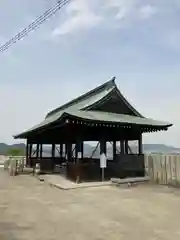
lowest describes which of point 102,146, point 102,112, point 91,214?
point 91,214

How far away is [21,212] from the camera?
919cm

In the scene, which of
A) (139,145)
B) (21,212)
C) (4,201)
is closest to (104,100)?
(139,145)

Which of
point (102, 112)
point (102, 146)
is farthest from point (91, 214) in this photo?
point (102, 112)

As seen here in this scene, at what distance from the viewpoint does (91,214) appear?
28.8 feet

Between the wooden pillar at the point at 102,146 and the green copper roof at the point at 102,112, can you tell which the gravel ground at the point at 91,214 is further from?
the green copper roof at the point at 102,112

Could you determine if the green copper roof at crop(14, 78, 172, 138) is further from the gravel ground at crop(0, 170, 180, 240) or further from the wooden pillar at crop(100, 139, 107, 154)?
the gravel ground at crop(0, 170, 180, 240)

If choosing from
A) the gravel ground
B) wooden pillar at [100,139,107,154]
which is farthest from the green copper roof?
the gravel ground

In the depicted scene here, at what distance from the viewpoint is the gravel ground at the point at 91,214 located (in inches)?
268

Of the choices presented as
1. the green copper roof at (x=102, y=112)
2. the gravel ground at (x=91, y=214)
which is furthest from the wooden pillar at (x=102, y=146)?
the gravel ground at (x=91, y=214)

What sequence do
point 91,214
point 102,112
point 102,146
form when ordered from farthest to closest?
1. point 102,112
2. point 102,146
3. point 91,214

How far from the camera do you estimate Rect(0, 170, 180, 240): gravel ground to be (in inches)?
268

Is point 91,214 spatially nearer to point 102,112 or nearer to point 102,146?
point 102,146

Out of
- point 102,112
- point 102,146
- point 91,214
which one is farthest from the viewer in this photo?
point 102,112

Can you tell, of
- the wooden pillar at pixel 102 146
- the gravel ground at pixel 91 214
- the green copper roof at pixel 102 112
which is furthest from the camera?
the wooden pillar at pixel 102 146
